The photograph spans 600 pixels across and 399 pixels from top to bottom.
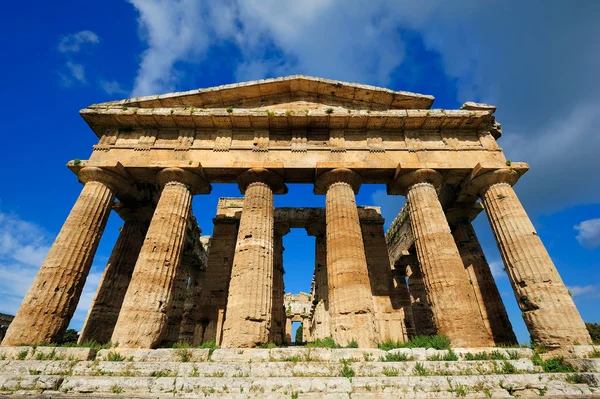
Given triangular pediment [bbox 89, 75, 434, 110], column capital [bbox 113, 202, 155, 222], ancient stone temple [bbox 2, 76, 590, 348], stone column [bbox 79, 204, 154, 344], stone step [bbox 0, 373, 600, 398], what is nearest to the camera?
stone step [bbox 0, 373, 600, 398]

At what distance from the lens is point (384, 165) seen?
12102 mm

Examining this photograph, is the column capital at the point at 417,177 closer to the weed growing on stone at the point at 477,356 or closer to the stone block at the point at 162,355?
the weed growing on stone at the point at 477,356

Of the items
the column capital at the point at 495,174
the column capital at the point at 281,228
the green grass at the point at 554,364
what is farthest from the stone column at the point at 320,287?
the green grass at the point at 554,364

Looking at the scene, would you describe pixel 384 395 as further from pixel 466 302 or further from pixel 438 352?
pixel 466 302

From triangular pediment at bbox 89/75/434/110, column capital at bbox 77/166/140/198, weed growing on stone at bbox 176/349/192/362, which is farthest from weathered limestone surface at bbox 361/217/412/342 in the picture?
column capital at bbox 77/166/140/198

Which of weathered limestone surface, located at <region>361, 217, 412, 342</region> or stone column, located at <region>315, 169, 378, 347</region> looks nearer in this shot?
stone column, located at <region>315, 169, 378, 347</region>

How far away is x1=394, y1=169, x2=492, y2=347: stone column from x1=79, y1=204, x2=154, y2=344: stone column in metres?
11.7

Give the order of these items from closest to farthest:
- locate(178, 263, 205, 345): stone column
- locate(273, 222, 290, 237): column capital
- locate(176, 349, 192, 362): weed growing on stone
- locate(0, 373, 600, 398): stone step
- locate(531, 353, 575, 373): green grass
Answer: locate(0, 373, 600, 398): stone step, locate(531, 353, 575, 373): green grass, locate(176, 349, 192, 362): weed growing on stone, locate(178, 263, 205, 345): stone column, locate(273, 222, 290, 237): column capital

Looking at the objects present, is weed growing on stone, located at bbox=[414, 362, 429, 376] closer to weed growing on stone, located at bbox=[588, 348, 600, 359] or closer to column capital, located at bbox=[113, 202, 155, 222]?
weed growing on stone, located at bbox=[588, 348, 600, 359]

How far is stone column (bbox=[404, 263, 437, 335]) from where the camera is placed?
16266 millimetres

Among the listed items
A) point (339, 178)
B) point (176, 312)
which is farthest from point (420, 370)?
point (176, 312)

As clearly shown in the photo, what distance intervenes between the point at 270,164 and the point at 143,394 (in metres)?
8.13

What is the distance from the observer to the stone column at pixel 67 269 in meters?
8.83

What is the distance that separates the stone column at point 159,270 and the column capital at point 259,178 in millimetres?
1724
